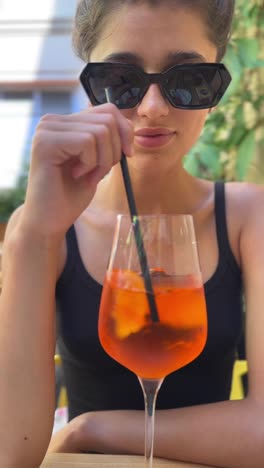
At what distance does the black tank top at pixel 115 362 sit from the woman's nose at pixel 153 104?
41 cm

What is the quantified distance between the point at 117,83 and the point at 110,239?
46cm

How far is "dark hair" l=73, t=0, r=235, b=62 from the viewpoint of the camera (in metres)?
1.23

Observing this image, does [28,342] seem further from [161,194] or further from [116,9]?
[116,9]

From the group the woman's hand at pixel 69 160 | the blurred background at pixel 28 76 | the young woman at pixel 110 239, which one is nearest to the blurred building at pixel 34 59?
the blurred background at pixel 28 76

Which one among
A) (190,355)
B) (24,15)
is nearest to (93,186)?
(190,355)

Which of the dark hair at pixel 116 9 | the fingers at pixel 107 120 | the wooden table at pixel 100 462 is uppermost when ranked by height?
the dark hair at pixel 116 9

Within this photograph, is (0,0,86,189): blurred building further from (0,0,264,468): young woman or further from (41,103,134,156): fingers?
(41,103,134,156): fingers

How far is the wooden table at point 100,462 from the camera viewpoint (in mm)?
944

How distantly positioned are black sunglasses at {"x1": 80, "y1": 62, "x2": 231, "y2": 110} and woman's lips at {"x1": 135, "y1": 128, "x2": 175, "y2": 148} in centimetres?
6

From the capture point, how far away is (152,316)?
0.79 meters

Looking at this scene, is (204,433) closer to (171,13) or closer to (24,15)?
(171,13)

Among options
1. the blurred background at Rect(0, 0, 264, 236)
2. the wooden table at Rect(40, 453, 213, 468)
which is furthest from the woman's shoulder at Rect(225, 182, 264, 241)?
the blurred background at Rect(0, 0, 264, 236)

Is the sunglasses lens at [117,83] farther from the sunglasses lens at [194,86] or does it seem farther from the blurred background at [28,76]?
the blurred background at [28,76]

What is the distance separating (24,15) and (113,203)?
5.61 m
